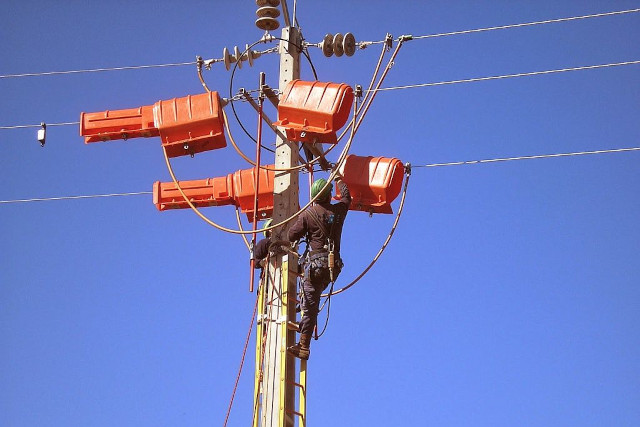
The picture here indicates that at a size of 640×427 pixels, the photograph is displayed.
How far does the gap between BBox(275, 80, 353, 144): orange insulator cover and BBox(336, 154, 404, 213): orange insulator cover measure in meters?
0.87

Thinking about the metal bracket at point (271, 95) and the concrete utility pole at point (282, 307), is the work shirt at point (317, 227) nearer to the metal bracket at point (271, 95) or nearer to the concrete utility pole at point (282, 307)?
the concrete utility pole at point (282, 307)

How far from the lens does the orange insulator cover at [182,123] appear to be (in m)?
13.6

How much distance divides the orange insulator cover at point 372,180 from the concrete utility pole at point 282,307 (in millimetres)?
768

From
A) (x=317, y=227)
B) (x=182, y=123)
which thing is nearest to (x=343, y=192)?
(x=317, y=227)

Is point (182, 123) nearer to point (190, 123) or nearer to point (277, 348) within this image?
point (190, 123)

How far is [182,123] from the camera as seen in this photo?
13609 mm

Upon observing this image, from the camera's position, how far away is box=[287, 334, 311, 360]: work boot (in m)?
12.8

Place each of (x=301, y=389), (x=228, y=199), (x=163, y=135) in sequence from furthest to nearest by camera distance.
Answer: (x=228, y=199)
(x=163, y=135)
(x=301, y=389)

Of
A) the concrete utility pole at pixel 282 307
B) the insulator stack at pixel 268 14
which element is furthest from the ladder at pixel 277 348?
the insulator stack at pixel 268 14

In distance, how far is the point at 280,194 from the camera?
526 inches

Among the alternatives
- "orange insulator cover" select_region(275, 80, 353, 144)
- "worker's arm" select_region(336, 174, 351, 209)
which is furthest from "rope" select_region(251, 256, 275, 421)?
"orange insulator cover" select_region(275, 80, 353, 144)

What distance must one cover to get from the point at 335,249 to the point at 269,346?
1.26m

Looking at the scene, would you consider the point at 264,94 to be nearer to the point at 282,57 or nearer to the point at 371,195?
the point at 282,57

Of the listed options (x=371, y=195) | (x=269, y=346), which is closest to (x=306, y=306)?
(x=269, y=346)
